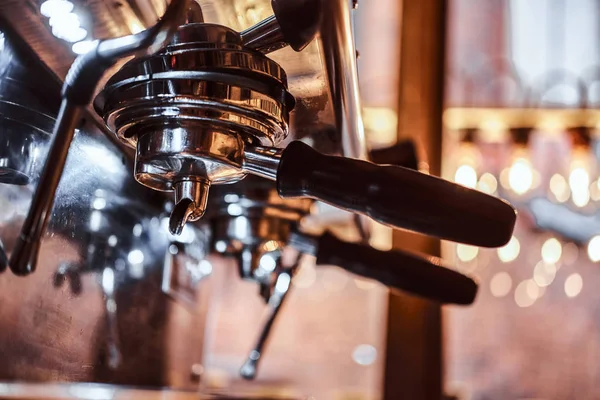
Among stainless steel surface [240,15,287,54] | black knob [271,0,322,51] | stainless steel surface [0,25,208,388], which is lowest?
stainless steel surface [0,25,208,388]

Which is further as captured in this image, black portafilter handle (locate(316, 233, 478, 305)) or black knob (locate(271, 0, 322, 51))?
black portafilter handle (locate(316, 233, 478, 305))

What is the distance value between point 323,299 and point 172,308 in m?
1.86

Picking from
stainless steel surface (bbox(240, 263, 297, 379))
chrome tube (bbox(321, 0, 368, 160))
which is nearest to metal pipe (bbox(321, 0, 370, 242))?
chrome tube (bbox(321, 0, 368, 160))

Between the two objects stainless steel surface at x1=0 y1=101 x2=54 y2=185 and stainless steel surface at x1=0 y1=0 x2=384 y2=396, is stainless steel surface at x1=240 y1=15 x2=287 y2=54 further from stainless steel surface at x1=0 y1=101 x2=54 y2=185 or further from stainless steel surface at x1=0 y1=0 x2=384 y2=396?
stainless steel surface at x1=0 y1=101 x2=54 y2=185

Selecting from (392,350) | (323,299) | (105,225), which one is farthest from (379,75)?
(105,225)

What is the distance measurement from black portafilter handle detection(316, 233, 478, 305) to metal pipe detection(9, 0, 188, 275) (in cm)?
30

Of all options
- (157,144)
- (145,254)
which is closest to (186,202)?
(157,144)

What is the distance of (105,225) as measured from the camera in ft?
1.61

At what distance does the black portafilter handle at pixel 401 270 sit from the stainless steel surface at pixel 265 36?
29 cm

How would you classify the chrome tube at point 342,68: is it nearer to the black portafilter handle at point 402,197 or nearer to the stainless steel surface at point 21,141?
the black portafilter handle at point 402,197

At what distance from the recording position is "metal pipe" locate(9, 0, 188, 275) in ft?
0.99

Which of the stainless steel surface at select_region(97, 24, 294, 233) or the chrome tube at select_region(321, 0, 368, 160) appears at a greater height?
the chrome tube at select_region(321, 0, 368, 160)

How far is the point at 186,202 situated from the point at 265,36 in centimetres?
11

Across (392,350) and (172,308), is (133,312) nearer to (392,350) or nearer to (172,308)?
(172,308)
